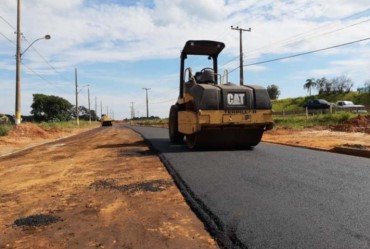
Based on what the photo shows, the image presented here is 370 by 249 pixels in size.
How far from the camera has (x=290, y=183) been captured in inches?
295

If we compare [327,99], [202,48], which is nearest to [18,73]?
[202,48]

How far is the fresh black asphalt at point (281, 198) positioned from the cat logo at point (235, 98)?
6.66 ft

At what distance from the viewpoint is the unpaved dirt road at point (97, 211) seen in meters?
Result: 4.91

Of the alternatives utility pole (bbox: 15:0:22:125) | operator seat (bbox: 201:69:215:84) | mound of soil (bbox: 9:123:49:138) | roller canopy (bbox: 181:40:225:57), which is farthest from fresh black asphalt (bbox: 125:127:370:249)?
utility pole (bbox: 15:0:22:125)

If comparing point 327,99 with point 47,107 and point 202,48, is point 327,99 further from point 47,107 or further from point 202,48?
point 202,48

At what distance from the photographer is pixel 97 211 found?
6.20 metres

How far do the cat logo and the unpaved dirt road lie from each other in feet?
10.3

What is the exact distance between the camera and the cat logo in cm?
1231

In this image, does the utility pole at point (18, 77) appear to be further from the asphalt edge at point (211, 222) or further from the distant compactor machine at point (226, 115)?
the asphalt edge at point (211, 222)

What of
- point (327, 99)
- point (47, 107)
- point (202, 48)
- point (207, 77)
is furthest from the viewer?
point (47, 107)

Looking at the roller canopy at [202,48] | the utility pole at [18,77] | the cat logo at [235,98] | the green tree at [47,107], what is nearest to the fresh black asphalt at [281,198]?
the cat logo at [235,98]

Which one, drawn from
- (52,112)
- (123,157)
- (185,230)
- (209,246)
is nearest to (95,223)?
(185,230)

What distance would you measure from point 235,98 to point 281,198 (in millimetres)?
6223

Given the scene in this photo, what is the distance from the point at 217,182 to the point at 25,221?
333 centimetres
